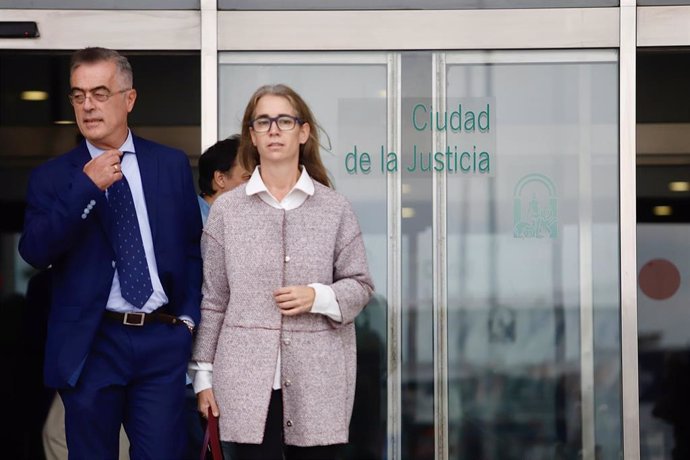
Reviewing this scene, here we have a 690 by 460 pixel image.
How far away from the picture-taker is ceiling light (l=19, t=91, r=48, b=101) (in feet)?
31.0

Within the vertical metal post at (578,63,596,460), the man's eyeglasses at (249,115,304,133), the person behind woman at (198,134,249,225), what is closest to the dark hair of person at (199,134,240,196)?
the person behind woman at (198,134,249,225)

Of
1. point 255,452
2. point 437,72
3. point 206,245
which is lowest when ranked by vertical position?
point 255,452

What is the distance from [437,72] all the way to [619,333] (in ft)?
5.33

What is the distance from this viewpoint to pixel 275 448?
4.54 metres

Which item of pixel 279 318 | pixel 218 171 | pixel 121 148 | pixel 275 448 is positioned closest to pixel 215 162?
pixel 218 171

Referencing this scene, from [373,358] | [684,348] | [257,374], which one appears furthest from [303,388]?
[684,348]

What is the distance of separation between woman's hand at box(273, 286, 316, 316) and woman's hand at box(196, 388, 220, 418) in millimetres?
431

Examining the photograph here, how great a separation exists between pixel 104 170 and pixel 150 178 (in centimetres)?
33

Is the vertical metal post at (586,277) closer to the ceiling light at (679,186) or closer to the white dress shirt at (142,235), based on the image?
the ceiling light at (679,186)

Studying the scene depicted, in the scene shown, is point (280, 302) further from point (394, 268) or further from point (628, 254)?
point (628, 254)

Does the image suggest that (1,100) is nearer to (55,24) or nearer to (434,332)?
(55,24)

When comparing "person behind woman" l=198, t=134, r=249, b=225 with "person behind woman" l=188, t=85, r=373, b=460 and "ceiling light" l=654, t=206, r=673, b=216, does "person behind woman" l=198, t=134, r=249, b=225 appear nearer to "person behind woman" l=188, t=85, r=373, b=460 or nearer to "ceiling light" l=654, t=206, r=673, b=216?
"person behind woman" l=188, t=85, r=373, b=460

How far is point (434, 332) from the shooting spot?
6906 mm

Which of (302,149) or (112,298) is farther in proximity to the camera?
(302,149)
